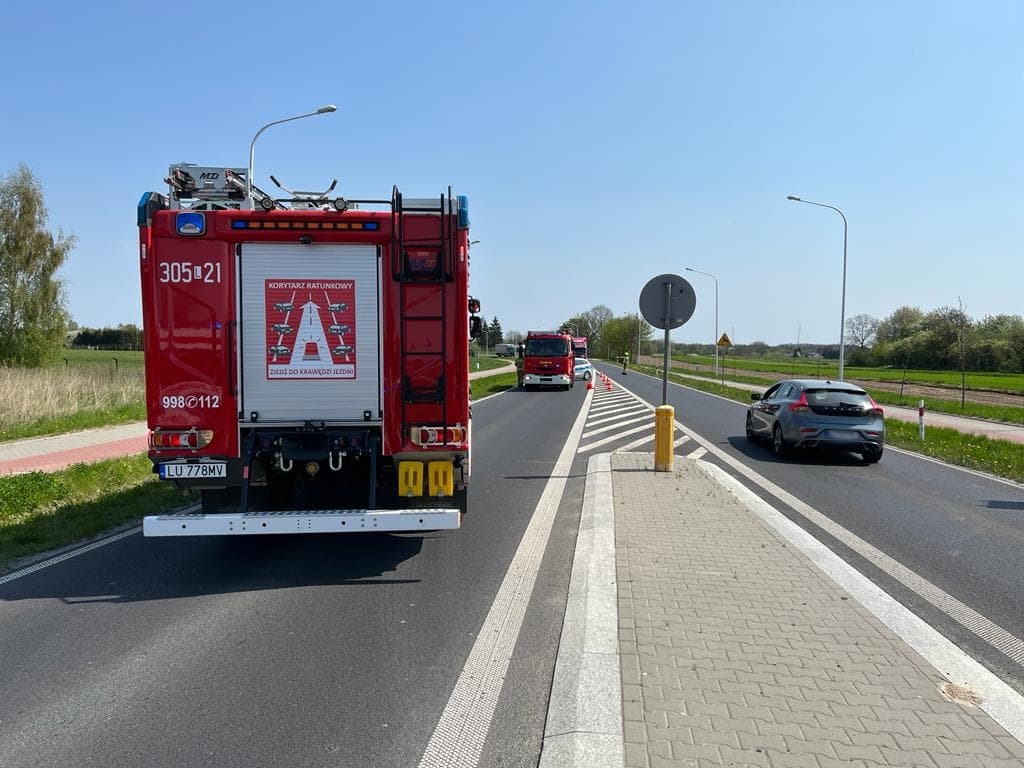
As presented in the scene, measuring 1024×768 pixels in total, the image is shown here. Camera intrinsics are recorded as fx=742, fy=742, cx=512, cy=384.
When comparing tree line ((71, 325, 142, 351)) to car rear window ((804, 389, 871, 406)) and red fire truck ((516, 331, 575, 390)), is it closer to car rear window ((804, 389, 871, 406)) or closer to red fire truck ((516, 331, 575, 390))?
red fire truck ((516, 331, 575, 390))

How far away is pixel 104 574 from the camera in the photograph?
5980 mm

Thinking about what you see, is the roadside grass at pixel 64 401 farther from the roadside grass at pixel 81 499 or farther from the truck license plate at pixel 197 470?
the truck license plate at pixel 197 470

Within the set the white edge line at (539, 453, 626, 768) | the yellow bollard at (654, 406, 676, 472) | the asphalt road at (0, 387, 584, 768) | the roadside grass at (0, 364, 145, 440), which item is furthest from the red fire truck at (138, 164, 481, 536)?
the roadside grass at (0, 364, 145, 440)

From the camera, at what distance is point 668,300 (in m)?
10.0

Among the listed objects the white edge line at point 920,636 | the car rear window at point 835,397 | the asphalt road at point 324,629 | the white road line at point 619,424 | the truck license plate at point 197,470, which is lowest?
the white road line at point 619,424

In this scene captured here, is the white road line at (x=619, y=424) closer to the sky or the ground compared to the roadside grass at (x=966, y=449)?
closer to the sky

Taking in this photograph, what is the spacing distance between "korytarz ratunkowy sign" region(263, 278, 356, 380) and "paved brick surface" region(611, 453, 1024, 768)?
2836 millimetres

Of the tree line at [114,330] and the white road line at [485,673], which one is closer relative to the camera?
the white road line at [485,673]

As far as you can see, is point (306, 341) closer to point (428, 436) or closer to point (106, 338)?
point (428, 436)

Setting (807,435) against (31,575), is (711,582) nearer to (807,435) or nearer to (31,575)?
(31,575)

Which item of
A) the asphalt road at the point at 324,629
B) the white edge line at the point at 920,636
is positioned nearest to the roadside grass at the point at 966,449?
the asphalt road at the point at 324,629

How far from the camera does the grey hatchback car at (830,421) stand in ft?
41.5

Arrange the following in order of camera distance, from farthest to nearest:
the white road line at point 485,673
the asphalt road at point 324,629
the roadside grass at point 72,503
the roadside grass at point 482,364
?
1. the roadside grass at point 482,364
2. the roadside grass at point 72,503
3. the asphalt road at point 324,629
4. the white road line at point 485,673

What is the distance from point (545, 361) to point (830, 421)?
22.7 m
